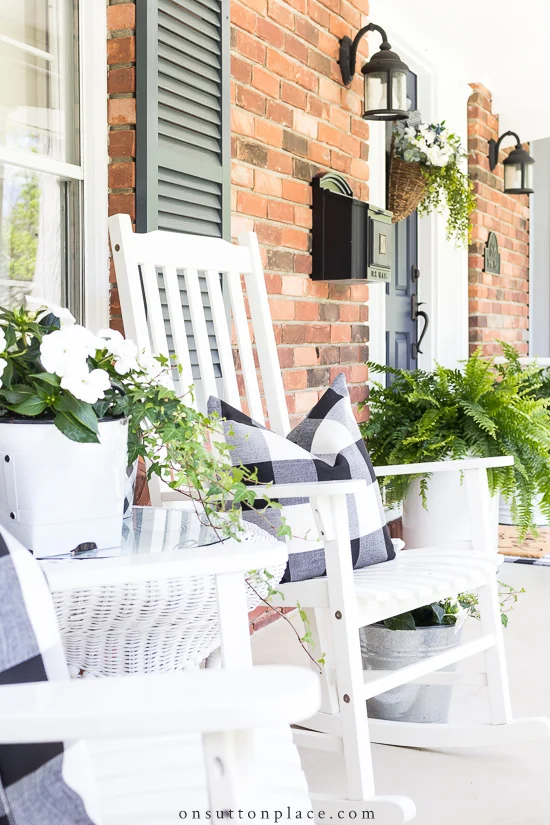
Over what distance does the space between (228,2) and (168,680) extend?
82.3 inches

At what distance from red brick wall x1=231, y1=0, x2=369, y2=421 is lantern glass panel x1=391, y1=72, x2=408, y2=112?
0.19 meters

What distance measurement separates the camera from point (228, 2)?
7.59 ft

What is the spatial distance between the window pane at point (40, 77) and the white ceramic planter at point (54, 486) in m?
0.90

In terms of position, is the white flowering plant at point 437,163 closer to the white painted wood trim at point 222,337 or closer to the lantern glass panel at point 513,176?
the lantern glass panel at point 513,176

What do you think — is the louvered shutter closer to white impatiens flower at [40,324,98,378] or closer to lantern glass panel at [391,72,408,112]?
lantern glass panel at [391,72,408,112]

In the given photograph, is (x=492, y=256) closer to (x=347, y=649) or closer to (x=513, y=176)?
(x=513, y=176)

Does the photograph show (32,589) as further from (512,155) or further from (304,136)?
(512,155)

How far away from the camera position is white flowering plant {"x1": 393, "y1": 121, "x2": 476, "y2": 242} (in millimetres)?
3596

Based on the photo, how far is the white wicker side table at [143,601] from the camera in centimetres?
93

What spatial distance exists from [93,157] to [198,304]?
394 mm

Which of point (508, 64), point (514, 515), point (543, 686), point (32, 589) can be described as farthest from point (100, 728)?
point (508, 64)

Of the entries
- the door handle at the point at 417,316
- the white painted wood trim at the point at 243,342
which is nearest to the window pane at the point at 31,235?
the white painted wood trim at the point at 243,342

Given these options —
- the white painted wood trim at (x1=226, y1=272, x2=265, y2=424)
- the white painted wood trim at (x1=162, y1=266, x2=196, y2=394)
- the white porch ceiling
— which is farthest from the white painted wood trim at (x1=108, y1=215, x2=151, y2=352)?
the white porch ceiling

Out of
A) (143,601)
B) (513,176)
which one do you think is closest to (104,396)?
(143,601)
